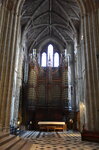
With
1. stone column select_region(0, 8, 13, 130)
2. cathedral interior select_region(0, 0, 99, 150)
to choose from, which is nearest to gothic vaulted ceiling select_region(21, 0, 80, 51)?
cathedral interior select_region(0, 0, 99, 150)

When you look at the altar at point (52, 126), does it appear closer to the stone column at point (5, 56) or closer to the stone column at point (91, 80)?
the stone column at point (91, 80)

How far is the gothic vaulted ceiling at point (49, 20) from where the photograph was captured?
2144 centimetres

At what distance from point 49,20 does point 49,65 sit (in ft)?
24.3

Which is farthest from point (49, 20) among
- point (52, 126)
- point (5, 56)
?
point (52, 126)

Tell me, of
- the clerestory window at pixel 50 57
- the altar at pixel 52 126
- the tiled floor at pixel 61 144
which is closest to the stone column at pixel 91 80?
the tiled floor at pixel 61 144

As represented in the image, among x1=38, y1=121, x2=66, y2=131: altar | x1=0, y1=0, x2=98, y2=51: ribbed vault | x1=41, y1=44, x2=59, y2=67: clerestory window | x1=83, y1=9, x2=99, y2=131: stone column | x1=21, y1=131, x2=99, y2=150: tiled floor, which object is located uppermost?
x1=0, y1=0, x2=98, y2=51: ribbed vault

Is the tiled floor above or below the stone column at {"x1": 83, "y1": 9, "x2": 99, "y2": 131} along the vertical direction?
below

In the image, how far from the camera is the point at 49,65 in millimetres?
27391

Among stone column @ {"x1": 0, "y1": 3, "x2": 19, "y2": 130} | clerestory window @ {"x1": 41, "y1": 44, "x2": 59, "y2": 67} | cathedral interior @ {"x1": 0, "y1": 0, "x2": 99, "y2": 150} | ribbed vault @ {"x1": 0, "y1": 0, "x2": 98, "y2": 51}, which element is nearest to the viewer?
stone column @ {"x1": 0, "y1": 3, "x2": 19, "y2": 130}

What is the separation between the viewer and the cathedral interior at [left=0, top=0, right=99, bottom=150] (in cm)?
1209

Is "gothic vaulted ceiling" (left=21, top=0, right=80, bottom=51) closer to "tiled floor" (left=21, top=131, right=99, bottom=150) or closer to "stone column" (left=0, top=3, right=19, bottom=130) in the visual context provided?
"stone column" (left=0, top=3, right=19, bottom=130)

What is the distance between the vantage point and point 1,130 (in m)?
10.6

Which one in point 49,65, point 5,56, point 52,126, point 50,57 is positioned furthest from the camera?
point 50,57

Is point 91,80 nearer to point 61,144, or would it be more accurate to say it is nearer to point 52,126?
point 61,144
